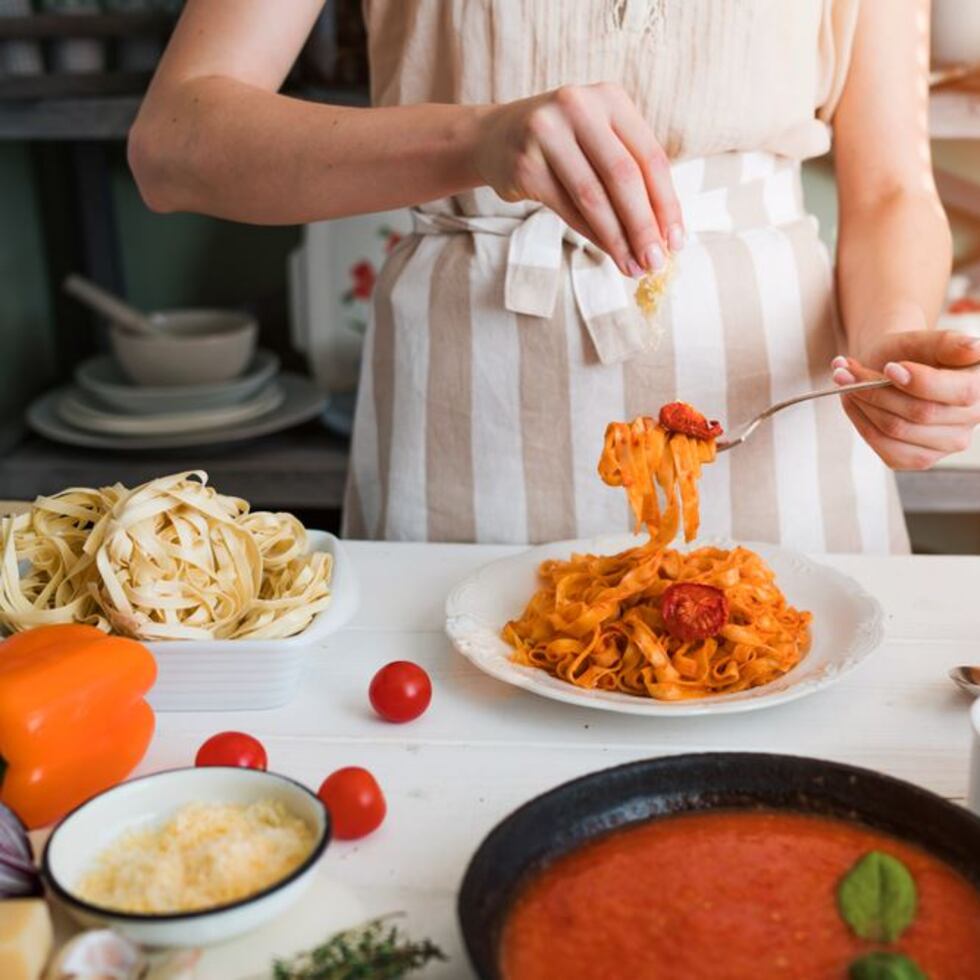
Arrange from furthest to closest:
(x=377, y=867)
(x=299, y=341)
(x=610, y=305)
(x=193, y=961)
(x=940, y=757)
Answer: (x=299, y=341)
(x=610, y=305)
(x=940, y=757)
(x=377, y=867)
(x=193, y=961)

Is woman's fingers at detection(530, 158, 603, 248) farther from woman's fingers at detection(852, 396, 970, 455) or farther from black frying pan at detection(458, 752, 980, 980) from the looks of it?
black frying pan at detection(458, 752, 980, 980)

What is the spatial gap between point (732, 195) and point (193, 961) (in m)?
1.23

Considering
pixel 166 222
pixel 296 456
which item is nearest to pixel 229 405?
pixel 296 456

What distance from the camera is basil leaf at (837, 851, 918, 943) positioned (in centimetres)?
81

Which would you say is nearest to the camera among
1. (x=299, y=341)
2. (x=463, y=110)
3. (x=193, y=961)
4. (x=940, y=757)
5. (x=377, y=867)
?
(x=193, y=961)

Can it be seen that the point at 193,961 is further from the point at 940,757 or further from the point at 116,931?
the point at 940,757

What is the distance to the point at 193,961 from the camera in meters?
0.81

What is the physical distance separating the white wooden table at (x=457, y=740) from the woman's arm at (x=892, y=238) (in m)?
0.20

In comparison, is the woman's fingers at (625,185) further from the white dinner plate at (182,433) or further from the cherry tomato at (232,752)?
the white dinner plate at (182,433)

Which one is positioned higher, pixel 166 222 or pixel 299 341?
pixel 166 222

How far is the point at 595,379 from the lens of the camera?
66.3 inches

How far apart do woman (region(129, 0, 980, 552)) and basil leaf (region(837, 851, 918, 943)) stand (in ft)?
2.34

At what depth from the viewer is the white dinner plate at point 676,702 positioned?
3.81ft

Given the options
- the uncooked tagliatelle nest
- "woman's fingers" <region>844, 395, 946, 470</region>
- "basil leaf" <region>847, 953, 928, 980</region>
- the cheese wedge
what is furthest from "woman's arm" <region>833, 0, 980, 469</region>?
the cheese wedge
